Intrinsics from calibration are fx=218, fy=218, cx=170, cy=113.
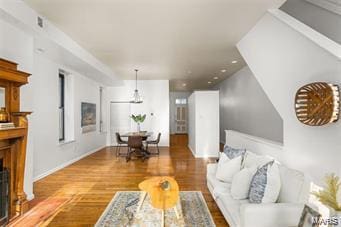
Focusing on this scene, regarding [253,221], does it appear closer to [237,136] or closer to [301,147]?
[301,147]

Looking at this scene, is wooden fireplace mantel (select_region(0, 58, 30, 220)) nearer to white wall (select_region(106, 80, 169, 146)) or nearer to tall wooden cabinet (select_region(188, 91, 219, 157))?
tall wooden cabinet (select_region(188, 91, 219, 157))

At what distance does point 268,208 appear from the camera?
6.49ft

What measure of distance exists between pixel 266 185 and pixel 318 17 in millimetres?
3783

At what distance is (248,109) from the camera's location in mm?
7730

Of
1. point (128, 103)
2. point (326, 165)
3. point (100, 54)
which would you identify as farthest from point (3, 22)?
point (128, 103)

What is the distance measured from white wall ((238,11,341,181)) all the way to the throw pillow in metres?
0.55

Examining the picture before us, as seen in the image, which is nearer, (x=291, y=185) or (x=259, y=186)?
(x=291, y=185)

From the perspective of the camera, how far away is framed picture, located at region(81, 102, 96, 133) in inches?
288

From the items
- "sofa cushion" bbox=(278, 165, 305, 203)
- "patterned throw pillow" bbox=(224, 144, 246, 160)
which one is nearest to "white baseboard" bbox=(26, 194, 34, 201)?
"patterned throw pillow" bbox=(224, 144, 246, 160)

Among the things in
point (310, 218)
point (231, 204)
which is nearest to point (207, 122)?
point (231, 204)

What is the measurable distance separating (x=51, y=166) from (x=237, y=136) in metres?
4.47

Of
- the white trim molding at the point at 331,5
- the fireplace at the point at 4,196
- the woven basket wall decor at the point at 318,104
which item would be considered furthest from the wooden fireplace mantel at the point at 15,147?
the white trim molding at the point at 331,5

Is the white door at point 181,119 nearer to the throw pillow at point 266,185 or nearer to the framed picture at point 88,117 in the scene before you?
the framed picture at point 88,117

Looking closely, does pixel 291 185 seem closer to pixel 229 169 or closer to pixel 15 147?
pixel 229 169
